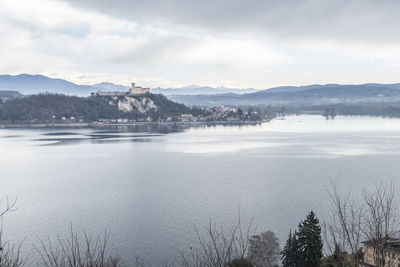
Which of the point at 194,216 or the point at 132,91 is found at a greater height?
the point at 132,91

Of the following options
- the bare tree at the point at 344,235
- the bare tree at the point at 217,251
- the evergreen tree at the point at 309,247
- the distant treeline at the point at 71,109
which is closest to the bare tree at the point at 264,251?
the bare tree at the point at 217,251

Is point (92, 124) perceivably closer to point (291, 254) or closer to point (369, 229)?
point (291, 254)

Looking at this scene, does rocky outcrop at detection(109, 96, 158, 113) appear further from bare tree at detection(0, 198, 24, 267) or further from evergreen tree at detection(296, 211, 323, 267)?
evergreen tree at detection(296, 211, 323, 267)

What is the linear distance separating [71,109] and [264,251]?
1132 inches

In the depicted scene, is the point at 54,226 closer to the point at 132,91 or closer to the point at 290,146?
the point at 290,146

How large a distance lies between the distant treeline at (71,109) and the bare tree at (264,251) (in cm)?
2672

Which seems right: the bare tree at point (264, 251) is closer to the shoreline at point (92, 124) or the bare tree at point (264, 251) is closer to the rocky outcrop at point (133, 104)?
the shoreline at point (92, 124)

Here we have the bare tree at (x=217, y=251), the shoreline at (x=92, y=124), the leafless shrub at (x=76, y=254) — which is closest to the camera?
the bare tree at (x=217, y=251)

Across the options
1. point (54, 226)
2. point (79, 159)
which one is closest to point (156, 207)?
point (54, 226)

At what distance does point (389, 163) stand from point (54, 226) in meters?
8.46

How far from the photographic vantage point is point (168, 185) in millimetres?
8352

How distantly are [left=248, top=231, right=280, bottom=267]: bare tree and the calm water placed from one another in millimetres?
778

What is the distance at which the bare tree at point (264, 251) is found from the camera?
3.96 m

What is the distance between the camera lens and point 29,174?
32.1 feet
